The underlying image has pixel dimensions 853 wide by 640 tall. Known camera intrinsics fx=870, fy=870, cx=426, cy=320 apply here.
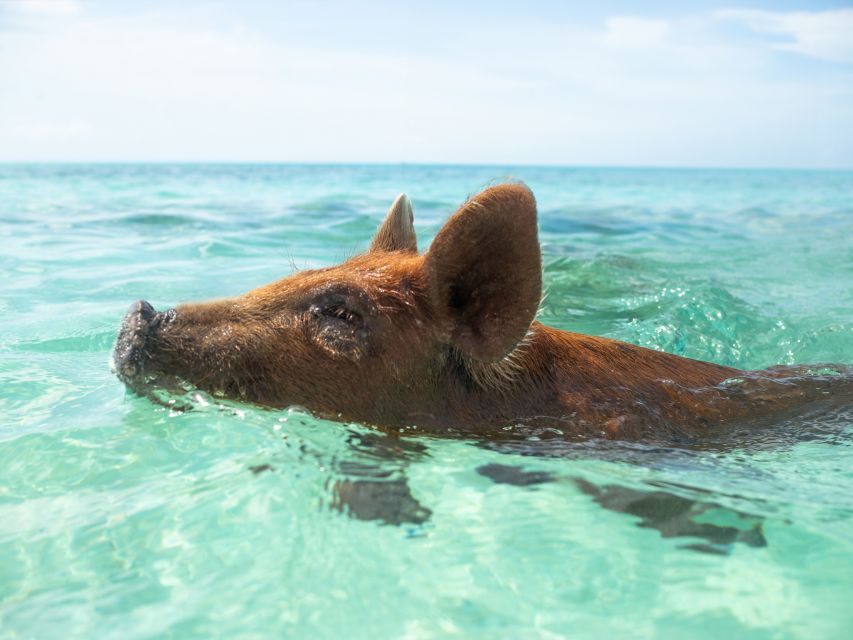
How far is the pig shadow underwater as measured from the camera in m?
3.96

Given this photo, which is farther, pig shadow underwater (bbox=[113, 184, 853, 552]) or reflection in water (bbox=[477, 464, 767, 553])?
pig shadow underwater (bbox=[113, 184, 853, 552])

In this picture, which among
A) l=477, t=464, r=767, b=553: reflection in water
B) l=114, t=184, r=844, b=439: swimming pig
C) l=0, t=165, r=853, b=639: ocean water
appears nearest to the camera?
l=0, t=165, r=853, b=639: ocean water

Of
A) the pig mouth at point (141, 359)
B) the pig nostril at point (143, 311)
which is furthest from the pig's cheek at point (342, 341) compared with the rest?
the pig nostril at point (143, 311)

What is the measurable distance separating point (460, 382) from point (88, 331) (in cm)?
383

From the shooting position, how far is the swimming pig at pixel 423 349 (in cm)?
397

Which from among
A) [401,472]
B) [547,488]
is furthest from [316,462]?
[547,488]

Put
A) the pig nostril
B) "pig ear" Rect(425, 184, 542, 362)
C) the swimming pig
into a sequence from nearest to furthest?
1. "pig ear" Rect(425, 184, 542, 362)
2. the swimming pig
3. the pig nostril

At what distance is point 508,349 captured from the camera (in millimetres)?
4031

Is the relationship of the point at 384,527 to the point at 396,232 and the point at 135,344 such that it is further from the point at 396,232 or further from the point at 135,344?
the point at 396,232

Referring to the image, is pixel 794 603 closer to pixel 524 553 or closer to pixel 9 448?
pixel 524 553

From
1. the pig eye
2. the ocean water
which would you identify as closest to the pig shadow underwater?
the pig eye

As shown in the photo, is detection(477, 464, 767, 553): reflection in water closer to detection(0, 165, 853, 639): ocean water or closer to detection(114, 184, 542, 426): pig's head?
detection(0, 165, 853, 639): ocean water

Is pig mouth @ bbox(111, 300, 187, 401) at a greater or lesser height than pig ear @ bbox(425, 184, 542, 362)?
lesser

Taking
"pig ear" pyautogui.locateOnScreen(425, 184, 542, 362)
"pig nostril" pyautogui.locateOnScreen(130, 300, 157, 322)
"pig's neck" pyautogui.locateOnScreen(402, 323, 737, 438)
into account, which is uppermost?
"pig ear" pyautogui.locateOnScreen(425, 184, 542, 362)
